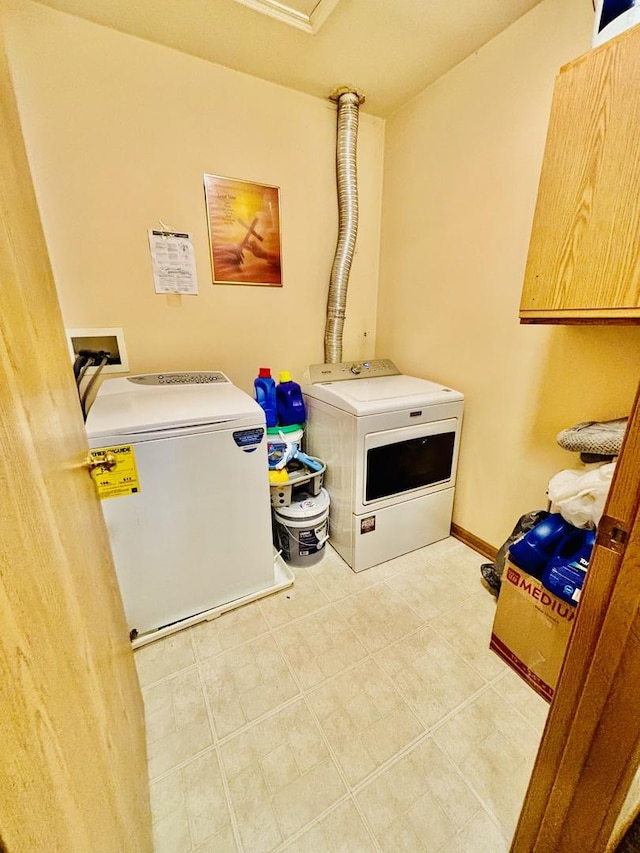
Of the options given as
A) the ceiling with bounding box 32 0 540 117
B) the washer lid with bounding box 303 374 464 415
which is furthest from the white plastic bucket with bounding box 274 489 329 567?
the ceiling with bounding box 32 0 540 117

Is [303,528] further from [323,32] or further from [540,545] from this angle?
[323,32]

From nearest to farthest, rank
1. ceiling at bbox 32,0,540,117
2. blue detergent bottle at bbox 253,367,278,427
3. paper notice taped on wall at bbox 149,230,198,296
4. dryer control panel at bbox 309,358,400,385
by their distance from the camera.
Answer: ceiling at bbox 32,0,540,117
paper notice taped on wall at bbox 149,230,198,296
blue detergent bottle at bbox 253,367,278,427
dryer control panel at bbox 309,358,400,385

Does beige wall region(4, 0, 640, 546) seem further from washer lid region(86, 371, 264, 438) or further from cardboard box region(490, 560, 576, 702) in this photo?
cardboard box region(490, 560, 576, 702)

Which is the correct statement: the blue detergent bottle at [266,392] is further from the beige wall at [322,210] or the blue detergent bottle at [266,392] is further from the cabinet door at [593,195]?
the cabinet door at [593,195]

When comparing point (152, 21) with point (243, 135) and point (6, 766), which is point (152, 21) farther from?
point (6, 766)

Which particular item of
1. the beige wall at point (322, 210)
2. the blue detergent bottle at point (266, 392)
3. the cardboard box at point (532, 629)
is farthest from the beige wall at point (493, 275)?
the blue detergent bottle at point (266, 392)

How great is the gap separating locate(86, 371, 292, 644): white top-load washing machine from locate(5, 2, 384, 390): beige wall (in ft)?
1.55

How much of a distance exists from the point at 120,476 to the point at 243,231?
1399 millimetres

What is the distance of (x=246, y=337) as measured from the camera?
200cm

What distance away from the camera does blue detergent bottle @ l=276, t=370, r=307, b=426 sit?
6.17 feet

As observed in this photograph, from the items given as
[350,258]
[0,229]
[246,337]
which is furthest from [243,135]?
[0,229]

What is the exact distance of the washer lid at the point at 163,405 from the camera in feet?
3.92

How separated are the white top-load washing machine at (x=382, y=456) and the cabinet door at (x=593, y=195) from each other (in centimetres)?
70

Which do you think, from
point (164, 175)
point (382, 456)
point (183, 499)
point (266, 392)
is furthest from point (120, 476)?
point (164, 175)
